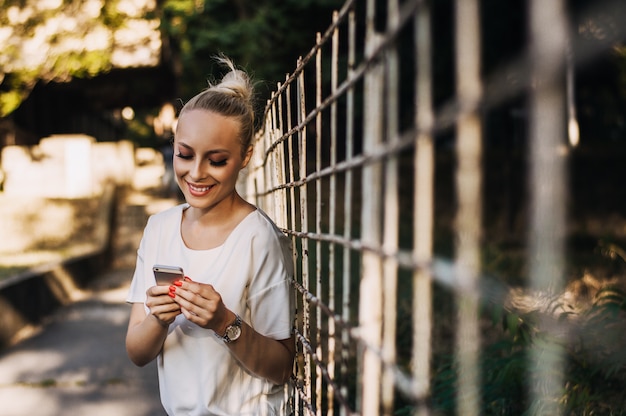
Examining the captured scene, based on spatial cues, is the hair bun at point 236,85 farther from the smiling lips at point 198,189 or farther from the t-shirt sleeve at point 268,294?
the t-shirt sleeve at point 268,294

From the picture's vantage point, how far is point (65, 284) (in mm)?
9383

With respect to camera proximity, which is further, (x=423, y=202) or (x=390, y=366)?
(x=390, y=366)

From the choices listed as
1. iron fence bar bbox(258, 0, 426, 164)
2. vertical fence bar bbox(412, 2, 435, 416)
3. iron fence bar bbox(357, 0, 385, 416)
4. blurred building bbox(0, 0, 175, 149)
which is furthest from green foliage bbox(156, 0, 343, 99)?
vertical fence bar bbox(412, 2, 435, 416)

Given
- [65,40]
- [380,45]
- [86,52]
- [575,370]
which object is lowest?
[575,370]

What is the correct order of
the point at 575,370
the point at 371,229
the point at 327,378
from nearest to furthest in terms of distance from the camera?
the point at 371,229 < the point at 327,378 < the point at 575,370

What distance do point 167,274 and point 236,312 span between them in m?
0.25

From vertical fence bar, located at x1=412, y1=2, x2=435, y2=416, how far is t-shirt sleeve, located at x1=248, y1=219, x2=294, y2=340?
103 cm

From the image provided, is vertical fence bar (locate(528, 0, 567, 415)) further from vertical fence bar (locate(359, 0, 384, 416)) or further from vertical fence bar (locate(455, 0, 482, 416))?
vertical fence bar (locate(359, 0, 384, 416))

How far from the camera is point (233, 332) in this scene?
194cm

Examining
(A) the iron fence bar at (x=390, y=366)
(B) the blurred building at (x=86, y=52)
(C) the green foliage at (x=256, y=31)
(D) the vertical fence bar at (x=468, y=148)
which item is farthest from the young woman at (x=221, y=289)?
(B) the blurred building at (x=86, y=52)

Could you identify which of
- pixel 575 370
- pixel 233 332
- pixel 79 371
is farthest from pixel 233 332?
pixel 79 371

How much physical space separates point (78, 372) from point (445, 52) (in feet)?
17.2

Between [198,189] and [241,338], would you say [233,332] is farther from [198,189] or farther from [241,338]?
[198,189]

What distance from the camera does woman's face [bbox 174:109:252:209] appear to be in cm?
208
